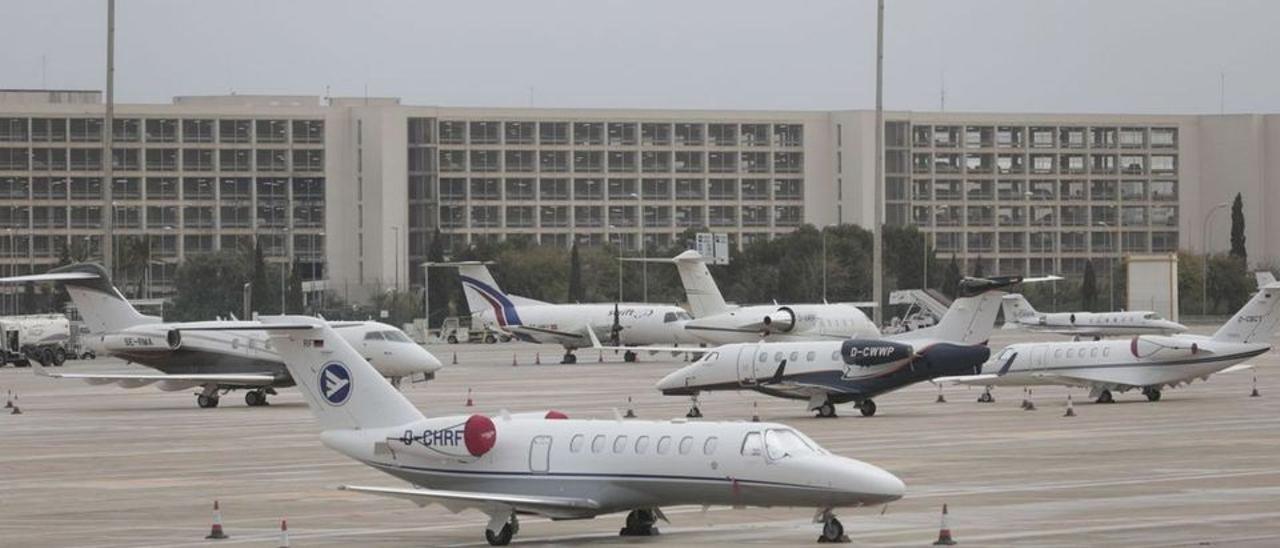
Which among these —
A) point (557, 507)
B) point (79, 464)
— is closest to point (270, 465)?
point (79, 464)

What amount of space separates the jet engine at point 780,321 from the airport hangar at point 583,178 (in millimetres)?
79047

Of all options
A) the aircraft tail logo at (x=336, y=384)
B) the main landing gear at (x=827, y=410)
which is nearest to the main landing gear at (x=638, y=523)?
the aircraft tail logo at (x=336, y=384)

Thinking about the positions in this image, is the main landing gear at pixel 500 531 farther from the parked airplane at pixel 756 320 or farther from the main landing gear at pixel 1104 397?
the parked airplane at pixel 756 320

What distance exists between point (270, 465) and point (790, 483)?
19.1m

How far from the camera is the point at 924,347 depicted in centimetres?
5622

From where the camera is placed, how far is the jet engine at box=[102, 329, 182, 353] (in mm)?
65750

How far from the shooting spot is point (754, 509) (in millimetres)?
34688

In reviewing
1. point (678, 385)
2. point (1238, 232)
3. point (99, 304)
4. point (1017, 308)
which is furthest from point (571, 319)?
point (1238, 232)

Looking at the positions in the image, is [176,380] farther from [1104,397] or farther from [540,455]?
[540,455]

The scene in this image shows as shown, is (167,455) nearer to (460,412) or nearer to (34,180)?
(460,412)

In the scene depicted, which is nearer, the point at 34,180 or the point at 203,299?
the point at 203,299

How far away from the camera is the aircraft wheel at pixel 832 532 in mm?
29125

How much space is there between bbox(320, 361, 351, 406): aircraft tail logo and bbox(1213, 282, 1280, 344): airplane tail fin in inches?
1479

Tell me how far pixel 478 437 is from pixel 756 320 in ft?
204
